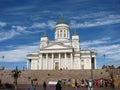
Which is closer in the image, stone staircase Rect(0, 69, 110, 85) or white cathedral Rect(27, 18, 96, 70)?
stone staircase Rect(0, 69, 110, 85)

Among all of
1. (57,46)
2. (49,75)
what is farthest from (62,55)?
(49,75)

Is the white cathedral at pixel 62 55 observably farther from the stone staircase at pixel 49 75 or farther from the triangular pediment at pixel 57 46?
the stone staircase at pixel 49 75

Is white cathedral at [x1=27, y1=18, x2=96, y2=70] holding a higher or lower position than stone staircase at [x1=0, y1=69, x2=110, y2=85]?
higher

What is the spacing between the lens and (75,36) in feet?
272

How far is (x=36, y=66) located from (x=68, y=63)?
12845 mm

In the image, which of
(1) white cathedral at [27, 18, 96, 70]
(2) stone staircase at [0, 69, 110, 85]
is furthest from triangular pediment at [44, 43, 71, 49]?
(2) stone staircase at [0, 69, 110, 85]

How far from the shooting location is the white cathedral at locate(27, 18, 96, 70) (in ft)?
247

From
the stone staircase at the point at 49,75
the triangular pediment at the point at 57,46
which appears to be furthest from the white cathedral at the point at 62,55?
the stone staircase at the point at 49,75

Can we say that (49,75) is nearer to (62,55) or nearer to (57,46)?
(57,46)

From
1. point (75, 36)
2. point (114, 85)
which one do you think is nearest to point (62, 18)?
point (75, 36)

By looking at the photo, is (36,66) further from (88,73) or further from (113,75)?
(113,75)

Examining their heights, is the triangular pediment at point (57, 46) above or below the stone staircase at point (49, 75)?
above

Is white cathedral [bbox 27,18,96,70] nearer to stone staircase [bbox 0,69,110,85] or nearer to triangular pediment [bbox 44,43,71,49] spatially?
triangular pediment [bbox 44,43,71,49]

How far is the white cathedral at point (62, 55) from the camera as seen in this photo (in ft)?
247
